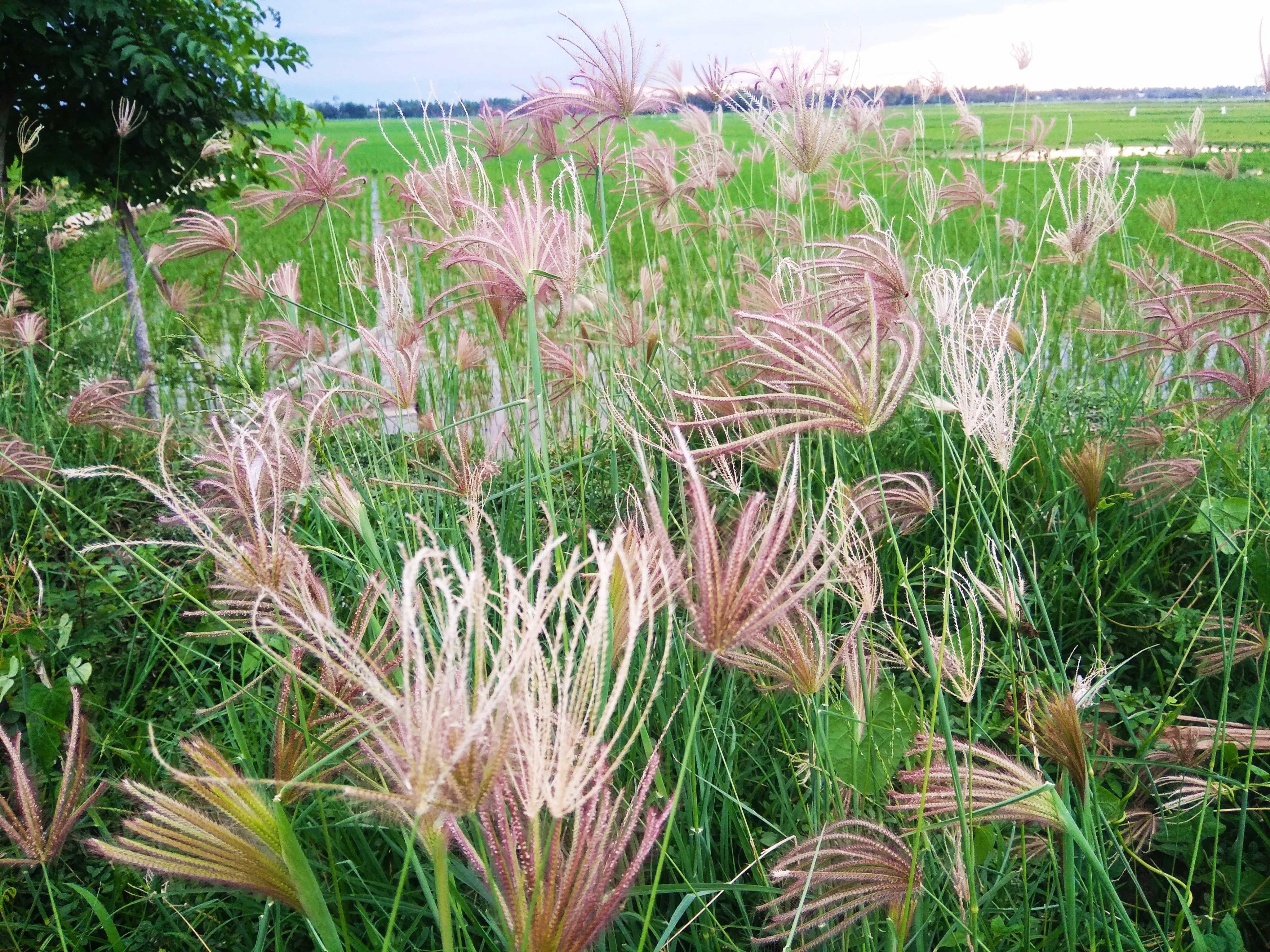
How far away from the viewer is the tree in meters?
3.50

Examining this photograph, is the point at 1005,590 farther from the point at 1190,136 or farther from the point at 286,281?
the point at 1190,136

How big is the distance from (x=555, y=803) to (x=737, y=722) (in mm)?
924

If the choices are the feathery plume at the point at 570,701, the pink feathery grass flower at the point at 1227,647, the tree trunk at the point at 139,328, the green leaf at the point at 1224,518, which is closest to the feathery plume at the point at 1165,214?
the green leaf at the point at 1224,518

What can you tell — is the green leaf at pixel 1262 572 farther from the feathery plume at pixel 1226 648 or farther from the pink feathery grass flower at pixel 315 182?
the pink feathery grass flower at pixel 315 182

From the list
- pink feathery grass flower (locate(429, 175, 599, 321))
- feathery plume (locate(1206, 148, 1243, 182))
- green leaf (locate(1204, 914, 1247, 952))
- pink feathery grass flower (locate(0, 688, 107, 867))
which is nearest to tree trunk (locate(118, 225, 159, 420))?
pink feathery grass flower (locate(429, 175, 599, 321))

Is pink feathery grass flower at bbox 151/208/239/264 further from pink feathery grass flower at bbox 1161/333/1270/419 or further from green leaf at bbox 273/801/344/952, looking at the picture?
pink feathery grass flower at bbox 1161/333/1270/419

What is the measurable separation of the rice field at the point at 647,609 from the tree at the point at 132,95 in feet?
4.64

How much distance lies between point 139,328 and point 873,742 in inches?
155

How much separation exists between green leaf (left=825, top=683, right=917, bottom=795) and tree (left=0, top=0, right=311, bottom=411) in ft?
9.87

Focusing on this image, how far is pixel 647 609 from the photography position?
2.41 feet

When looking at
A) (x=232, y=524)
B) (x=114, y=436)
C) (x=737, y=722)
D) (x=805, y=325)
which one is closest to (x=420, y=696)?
(x=805, y=325)

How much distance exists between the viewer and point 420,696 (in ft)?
1.57

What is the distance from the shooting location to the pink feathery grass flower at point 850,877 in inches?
29.4

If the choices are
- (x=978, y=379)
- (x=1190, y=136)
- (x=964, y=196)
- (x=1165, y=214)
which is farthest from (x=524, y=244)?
(x=1190, y=136)
